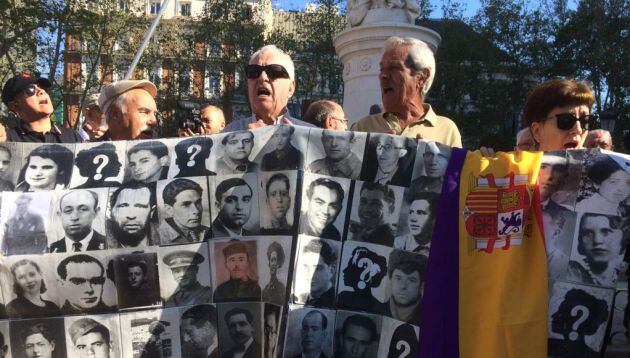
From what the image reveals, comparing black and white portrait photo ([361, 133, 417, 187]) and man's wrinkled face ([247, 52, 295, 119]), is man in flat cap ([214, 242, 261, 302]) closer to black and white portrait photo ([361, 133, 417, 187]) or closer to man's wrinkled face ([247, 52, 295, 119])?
black and white portrait photo ([361, 133, 417, 187])

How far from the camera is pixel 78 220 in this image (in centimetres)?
326

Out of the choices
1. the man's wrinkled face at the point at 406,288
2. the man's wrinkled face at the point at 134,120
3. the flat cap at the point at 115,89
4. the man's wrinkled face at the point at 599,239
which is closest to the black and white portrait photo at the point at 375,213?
the man's wrinkled face at the point at 406,288

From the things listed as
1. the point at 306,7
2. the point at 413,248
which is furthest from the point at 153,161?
the point at 306,7

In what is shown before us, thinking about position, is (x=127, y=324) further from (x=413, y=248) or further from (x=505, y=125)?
(x=505, y=125)

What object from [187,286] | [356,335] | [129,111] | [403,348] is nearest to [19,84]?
[129,111]

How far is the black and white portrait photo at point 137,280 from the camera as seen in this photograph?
10.4 ft

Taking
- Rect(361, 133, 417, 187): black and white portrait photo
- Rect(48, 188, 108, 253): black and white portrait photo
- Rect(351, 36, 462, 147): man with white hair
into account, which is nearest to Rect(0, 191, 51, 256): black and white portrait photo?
Rect(48, 188, 108, 253): black and white portrait photo

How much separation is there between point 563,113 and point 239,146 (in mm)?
1330

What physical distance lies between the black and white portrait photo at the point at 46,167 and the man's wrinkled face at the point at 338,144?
1.06 metres

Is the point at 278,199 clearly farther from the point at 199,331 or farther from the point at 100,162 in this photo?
the point at 100,162

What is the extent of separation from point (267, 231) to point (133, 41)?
3087 cm

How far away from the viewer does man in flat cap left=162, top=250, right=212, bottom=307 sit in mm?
3152

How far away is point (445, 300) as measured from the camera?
9.74 feet

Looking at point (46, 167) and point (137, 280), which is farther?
point (46, 167)
